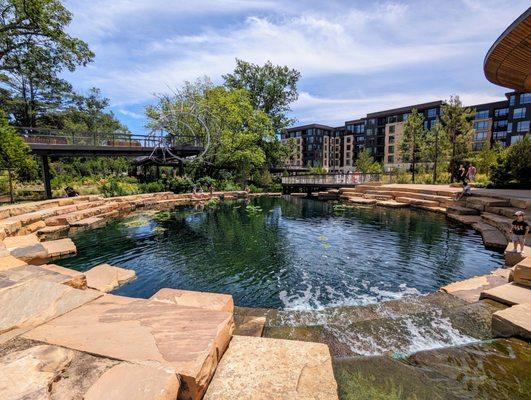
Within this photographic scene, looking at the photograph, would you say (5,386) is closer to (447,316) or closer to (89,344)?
(89,344)

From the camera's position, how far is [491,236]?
440 inches

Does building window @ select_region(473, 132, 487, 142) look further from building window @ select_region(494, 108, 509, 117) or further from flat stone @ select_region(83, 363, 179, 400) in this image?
flat stone @ select_region(83, 363, 179, 400)

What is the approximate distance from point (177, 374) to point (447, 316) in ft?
15.8

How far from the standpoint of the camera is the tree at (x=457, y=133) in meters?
28.3

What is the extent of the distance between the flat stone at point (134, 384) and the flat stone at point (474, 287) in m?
6.07

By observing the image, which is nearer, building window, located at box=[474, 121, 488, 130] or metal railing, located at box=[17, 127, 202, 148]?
metal railing, located at box=[17, 127, 202, 148]

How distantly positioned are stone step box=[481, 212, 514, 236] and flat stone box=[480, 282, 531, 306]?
688cm

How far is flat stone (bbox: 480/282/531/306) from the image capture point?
516 cm

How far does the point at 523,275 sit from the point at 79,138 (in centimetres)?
2769

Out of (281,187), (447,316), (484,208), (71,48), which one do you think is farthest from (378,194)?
(71,48)

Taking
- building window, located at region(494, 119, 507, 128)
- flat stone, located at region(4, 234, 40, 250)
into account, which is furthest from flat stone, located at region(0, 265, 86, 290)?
building window, located at region(494, 119, 507, 128)

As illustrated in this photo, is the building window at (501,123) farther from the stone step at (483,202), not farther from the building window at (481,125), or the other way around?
the stone step at (483,202)

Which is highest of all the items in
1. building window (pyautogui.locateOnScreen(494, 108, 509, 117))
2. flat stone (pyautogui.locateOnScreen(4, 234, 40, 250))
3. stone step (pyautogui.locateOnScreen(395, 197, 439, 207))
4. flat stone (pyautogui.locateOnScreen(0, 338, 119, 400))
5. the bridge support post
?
building window (pyautogui.locateOnScreen(494, 108, 509, 117))

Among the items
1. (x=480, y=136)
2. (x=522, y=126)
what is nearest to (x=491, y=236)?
(x=522, y=126)
